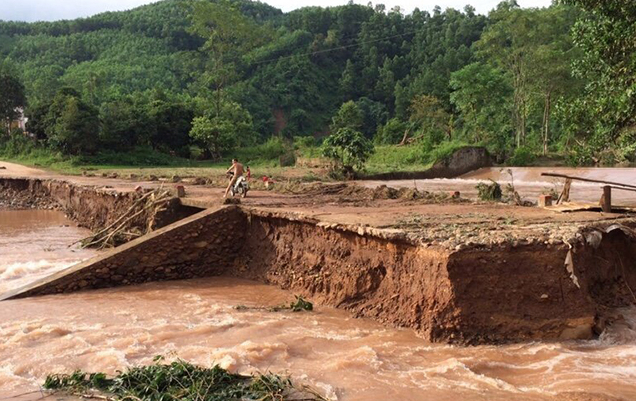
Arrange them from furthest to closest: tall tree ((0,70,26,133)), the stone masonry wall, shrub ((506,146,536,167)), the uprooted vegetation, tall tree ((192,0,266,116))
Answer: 1. tall tree ((192,0,266,116))
2. tall tree ((0,70,26,133))
3. shrub ((506,146,536,167))
4. the uprooted vegetation
5. the stone masonry wall

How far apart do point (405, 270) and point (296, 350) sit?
6.16 feet

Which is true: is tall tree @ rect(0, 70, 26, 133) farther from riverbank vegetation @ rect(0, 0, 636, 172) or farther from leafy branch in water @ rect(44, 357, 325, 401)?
leafy branch in water @ rect(44, 357, 325, 401)

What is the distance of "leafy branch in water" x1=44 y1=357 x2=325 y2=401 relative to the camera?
5.70 m

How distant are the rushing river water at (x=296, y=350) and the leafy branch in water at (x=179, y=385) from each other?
42 centimetres

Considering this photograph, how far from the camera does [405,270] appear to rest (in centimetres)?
805

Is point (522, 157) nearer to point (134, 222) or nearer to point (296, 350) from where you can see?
point (134, 222)

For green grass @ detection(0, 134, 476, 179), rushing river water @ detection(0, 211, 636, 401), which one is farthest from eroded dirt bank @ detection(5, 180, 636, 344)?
green grass @ detection(0, 134, 476, 179)

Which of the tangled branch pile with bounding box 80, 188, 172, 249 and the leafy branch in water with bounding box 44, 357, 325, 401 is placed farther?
the tangled branch pile with bounding box 80, 188, 172, 249

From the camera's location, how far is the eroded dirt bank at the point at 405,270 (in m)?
7.27

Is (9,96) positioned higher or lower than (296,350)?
higher

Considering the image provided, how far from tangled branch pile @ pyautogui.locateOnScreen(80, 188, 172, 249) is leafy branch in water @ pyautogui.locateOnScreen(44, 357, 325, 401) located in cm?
732

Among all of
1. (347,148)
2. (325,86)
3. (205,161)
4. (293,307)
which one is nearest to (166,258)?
(293,307)

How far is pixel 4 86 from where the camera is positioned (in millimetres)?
42656

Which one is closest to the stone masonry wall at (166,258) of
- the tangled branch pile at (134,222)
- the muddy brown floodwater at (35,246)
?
the muddy brown floodwater at (35,246)
